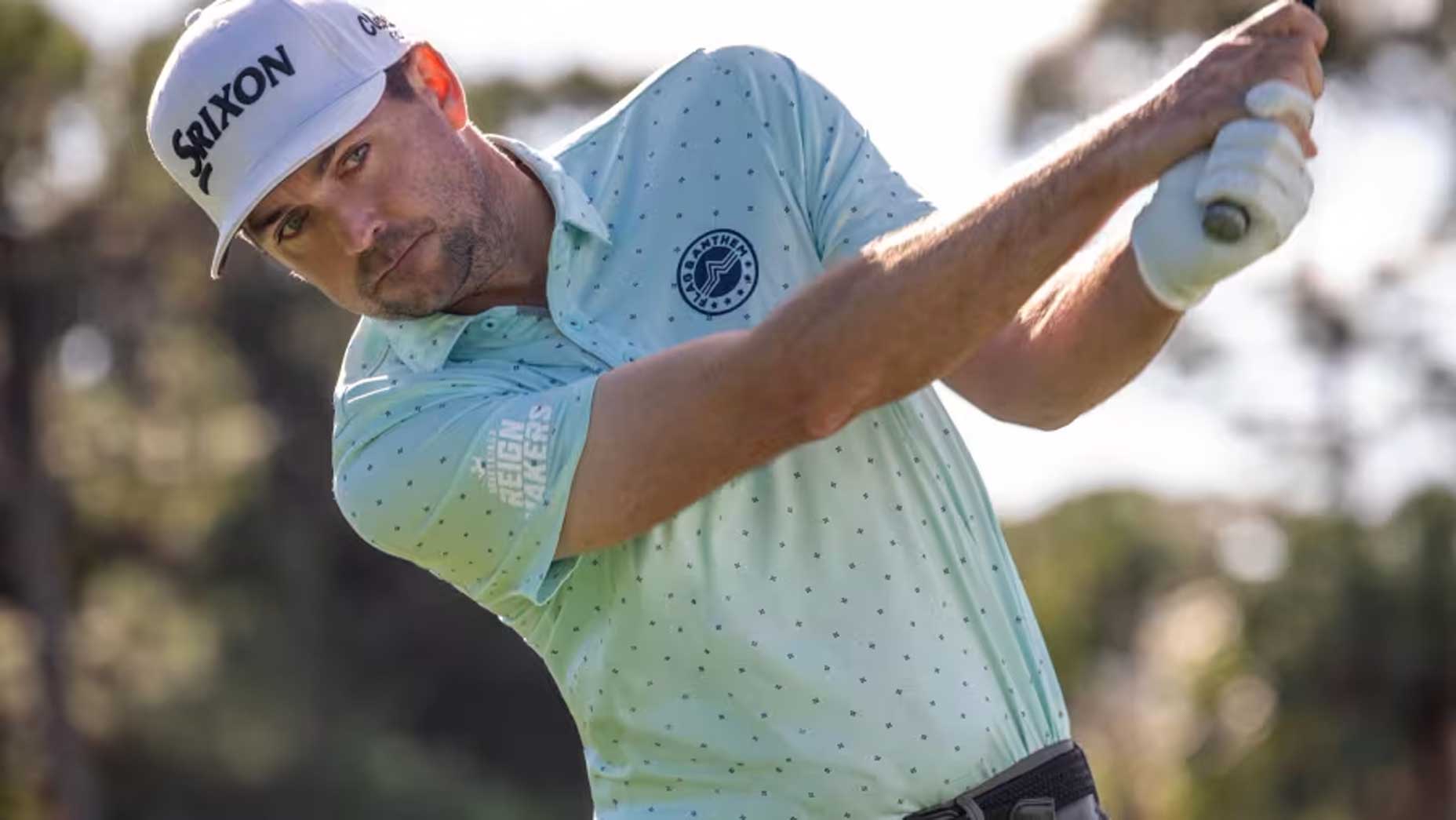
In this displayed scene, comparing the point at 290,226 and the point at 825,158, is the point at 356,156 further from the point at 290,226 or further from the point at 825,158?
the point at 825,158

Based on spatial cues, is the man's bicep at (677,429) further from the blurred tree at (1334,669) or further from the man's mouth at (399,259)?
the blurred tree at (1334,669)

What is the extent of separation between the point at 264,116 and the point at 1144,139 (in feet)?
4.05

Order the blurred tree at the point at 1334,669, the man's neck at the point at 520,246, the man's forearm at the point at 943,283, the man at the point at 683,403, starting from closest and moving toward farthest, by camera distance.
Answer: the man's forearm at the point at 943,283 → the man at the point at 683,403 → the man's neck at the point at 520,246 → the blurred tree at the point at 1334,669

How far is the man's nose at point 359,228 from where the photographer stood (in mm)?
3625

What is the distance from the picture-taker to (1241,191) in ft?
9.44

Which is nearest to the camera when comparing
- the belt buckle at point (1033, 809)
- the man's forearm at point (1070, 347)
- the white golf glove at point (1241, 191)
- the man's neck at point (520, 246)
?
the white golf glove at point (1241, 191)

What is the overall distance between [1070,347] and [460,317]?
0.83m

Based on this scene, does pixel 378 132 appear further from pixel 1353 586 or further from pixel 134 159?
pixel 134 159

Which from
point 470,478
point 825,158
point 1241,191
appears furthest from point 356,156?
point 1241,191

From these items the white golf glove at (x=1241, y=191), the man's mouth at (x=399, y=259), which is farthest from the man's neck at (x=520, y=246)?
the white golf glove at (x=1241, y=191)

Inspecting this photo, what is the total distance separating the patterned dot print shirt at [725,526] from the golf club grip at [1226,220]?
0.74 m

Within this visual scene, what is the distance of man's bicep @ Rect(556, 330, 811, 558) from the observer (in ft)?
10.7

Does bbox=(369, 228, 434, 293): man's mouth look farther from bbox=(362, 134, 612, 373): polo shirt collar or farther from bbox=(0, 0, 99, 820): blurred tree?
bbox=(0, 0, 99, 820): blurred tree

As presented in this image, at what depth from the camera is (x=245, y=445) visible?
24.3 metres
